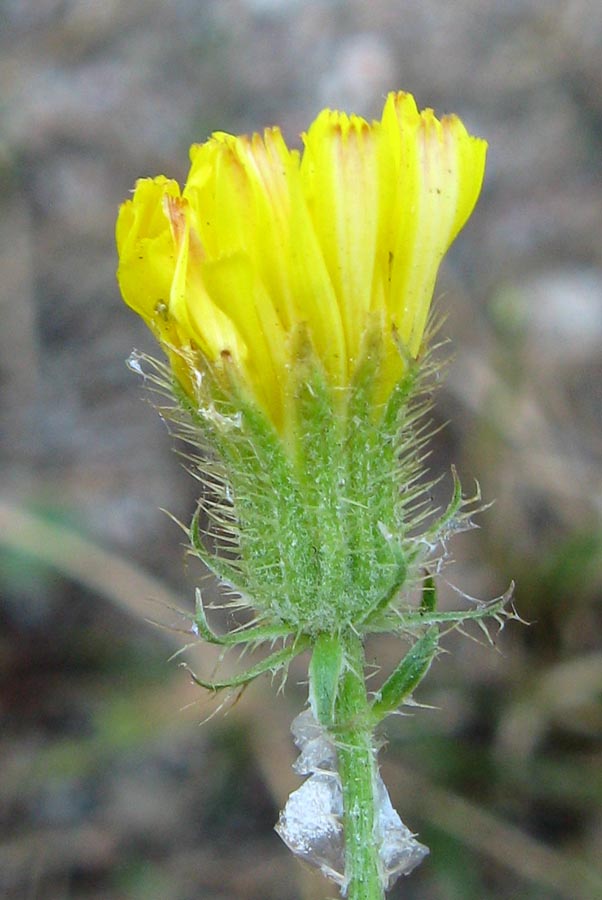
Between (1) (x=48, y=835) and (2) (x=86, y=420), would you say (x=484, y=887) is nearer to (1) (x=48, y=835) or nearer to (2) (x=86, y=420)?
(1) (x=48, y=835)

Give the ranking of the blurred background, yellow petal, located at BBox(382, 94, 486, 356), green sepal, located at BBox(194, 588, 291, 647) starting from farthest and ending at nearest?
the blurred background < yellow petal, located at BBox(382, 94, 486, 356) < green sepal, located at BBox(194, 588, 291, 647)

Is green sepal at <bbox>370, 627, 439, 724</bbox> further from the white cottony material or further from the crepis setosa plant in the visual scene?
the white cottony material

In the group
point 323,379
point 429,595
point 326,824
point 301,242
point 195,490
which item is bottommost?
point 326,824

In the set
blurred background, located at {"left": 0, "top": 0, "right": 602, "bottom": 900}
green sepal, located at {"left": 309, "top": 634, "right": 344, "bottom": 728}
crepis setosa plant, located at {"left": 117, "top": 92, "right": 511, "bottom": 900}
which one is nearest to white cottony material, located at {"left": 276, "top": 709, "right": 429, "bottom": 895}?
crepis setosa plant, located at {"left": 117, "top": 92, "right": 511, "bottom": 900}

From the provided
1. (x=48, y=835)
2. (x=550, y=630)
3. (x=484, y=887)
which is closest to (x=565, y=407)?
(x=550, y=630)

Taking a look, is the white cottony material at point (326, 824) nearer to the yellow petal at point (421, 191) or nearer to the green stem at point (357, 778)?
the green stem at point (357, 778)

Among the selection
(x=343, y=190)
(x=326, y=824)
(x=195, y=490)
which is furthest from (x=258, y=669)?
(x=195, y=490)

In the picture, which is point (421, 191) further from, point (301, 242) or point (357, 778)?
point (357, 778)

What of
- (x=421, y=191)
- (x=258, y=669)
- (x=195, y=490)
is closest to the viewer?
(x=258, y=669)

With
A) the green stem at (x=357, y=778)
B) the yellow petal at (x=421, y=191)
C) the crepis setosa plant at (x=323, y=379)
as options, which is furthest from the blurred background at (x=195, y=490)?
the green stem at (x=357, y=778)

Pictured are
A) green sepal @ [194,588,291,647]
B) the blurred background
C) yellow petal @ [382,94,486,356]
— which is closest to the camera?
green sepal @ [194,588,291,647]
